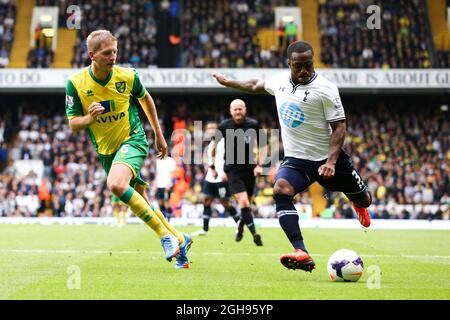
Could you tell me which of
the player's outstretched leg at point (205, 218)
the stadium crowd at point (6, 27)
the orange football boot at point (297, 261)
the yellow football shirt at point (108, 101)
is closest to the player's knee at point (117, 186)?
the yellow football shirt at point (108, 101)

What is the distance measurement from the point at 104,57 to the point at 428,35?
31.2m

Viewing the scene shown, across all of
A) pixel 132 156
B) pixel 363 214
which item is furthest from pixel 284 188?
pixel 363 214

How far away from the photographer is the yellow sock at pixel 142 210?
867 centimetres

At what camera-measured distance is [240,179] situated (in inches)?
571

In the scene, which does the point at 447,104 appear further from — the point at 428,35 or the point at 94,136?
the point at 94,136

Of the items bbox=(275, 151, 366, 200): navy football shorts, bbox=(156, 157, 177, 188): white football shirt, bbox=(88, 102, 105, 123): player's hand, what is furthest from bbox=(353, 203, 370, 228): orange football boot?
bbox=(156, 157, 177, 188): white football shirt

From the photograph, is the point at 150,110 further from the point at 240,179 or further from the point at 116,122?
the point at 240,179

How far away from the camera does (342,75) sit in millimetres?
34781

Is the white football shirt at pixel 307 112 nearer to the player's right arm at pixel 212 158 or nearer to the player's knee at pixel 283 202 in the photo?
the player's knee at pixel 283 202

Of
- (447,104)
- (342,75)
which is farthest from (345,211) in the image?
(447,104)

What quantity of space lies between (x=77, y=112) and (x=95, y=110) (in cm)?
62

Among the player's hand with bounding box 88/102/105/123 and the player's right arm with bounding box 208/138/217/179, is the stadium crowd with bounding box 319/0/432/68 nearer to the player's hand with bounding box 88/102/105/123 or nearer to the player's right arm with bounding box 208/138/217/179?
the player's right arm with bounding box 208/138/217/179

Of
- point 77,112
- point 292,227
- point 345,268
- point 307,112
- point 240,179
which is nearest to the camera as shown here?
point 345,268

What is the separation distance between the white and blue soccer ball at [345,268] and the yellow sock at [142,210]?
1.83 m
